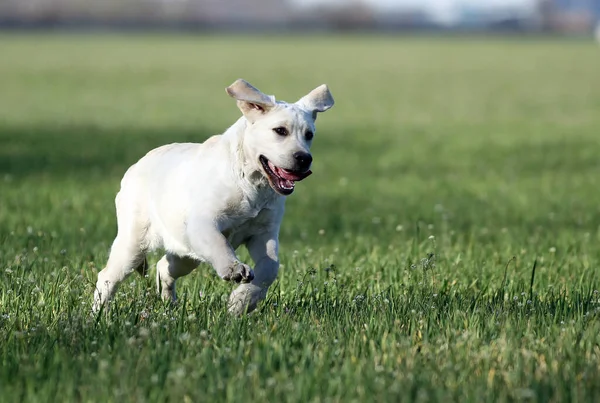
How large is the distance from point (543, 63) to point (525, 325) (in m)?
55.4

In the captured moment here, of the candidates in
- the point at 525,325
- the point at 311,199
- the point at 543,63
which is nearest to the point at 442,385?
the point at 525,325

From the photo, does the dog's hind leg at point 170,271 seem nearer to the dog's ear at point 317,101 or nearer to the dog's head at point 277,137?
the dog's head at point 277,137

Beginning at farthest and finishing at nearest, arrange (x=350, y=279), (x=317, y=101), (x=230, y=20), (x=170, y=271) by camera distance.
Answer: (x=230, y=20) → (x=350, y=279) → (x=170, y=271) → (x=317, y=101)

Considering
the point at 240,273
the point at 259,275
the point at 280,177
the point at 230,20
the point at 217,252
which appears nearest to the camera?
the point at 240,273

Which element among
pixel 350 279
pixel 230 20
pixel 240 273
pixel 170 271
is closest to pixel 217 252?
pixel 240 273

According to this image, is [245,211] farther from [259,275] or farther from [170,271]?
[170,271]

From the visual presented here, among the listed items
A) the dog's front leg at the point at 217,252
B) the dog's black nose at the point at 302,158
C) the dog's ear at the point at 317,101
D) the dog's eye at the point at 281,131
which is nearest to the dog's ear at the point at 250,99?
the dog's eye at the point at 281,131

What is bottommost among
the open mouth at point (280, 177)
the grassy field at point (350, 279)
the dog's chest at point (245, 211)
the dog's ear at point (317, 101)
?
the grassy field at point (350, 279)

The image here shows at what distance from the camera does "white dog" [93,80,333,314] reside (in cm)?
602

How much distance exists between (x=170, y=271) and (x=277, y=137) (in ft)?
4.39

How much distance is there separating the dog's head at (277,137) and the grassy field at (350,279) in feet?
2.51

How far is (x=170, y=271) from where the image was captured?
6906 mm

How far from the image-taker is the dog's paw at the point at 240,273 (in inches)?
231

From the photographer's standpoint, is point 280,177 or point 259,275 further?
point 259,275
